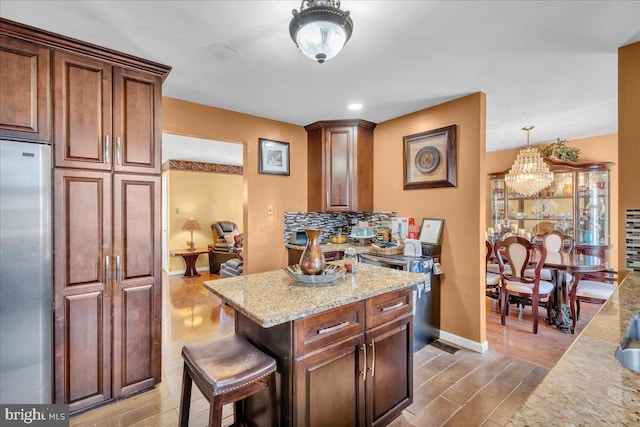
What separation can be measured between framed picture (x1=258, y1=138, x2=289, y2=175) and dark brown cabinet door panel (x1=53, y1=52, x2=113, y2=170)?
5.93 feet

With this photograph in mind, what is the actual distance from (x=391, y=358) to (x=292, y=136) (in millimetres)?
3027

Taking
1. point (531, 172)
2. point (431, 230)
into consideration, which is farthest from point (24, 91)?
point (531, 172)

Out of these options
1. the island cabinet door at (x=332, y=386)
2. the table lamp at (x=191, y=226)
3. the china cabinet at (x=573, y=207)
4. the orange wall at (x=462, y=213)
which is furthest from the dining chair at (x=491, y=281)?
the table lamp at (x=191, y=226)

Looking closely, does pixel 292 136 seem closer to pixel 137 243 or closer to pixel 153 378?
pixel 137 243

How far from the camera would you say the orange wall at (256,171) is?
3.15 meters

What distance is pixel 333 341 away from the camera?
A: 4.84 ft

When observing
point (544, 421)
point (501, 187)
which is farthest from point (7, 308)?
point (501, 187)

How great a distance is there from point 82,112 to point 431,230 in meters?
3.19

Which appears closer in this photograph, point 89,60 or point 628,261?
point 89,60

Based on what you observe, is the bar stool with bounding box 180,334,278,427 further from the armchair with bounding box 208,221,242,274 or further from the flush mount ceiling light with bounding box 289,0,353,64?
the armchair with bounding box 208,221,242,274

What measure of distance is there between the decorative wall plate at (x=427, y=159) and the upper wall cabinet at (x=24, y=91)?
127 inches

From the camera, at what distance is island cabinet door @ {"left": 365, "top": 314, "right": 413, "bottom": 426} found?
1.64 m

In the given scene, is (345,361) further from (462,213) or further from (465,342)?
Answer: (462,213)

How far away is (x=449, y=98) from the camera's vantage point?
3.00 m
